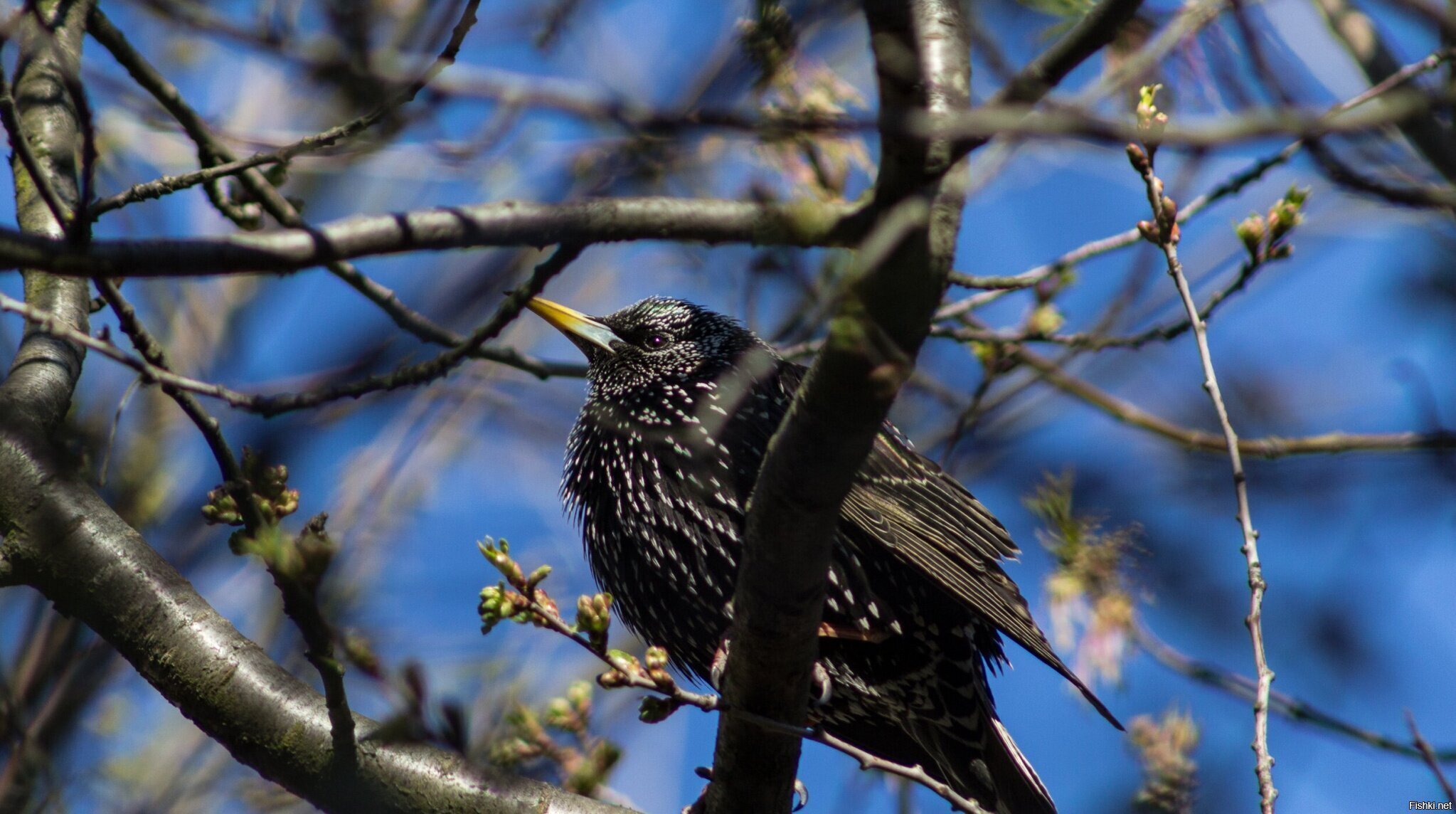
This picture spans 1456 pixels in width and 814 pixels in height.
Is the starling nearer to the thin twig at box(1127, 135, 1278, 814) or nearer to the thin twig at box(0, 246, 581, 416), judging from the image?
the thin twig at box(1127, 135, 1278, 814)

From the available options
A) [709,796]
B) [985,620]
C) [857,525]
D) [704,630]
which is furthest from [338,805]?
[985,620]

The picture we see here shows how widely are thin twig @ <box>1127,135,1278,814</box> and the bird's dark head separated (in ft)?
4.91

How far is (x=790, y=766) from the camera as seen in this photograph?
2715 millimetres

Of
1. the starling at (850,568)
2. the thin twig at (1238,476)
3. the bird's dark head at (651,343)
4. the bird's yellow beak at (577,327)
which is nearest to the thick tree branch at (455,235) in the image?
the thin twig at (1238,476)

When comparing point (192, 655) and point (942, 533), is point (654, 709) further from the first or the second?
point (942, 533)

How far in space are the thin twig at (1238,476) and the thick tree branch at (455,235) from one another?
0.93m

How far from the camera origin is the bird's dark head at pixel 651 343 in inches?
158

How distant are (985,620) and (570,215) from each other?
219cm

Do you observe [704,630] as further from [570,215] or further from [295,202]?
[570,215]

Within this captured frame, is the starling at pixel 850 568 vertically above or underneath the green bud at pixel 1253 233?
underneath

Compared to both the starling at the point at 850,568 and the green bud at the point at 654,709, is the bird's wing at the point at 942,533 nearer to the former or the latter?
the starling at the point at 850,568

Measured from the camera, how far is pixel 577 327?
4188 millimetres

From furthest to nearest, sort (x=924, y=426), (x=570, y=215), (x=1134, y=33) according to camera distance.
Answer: (x=924, y=426), (x=1134, y=33), (x=570, y=215)

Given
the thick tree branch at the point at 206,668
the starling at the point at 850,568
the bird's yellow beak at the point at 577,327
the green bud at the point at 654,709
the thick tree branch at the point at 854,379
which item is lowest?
the thick tree branch at the point at 206,668
